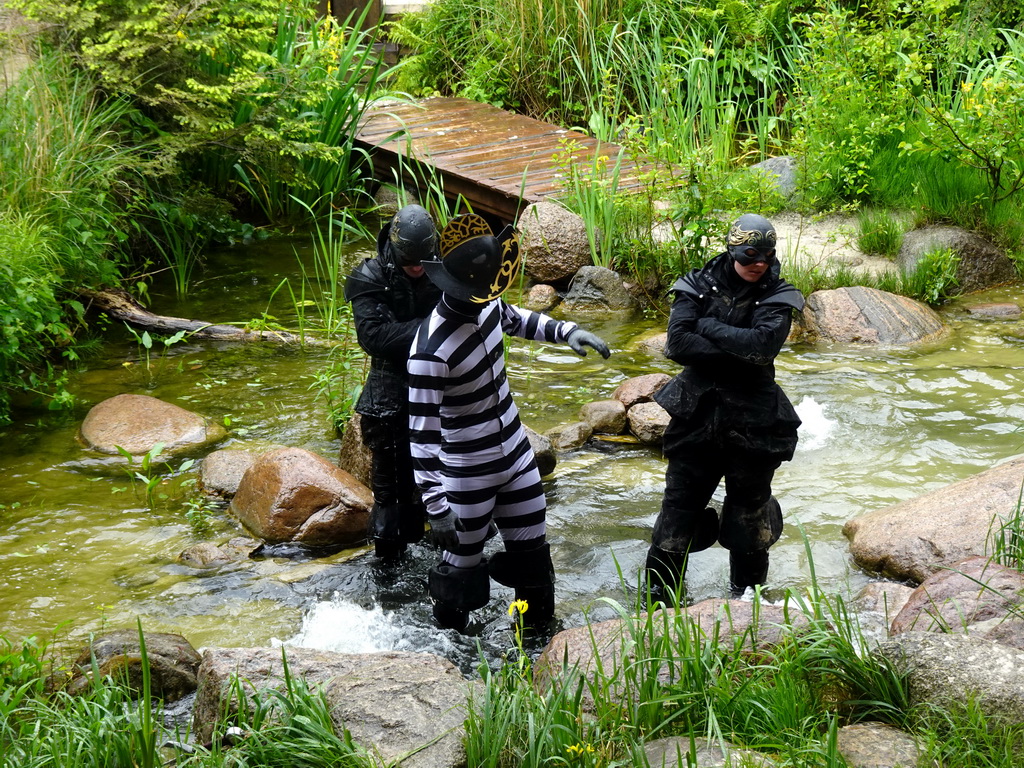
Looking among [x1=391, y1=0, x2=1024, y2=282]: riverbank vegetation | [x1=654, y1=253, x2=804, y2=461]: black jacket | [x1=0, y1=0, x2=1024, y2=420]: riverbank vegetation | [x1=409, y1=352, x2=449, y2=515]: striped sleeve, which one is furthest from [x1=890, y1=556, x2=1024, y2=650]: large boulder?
[x1=391, y1=0, x2=1024, y2=282]: riverbank vegetation

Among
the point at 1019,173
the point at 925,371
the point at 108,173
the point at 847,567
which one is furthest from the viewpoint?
the point at 1019,173

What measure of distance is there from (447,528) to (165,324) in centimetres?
453

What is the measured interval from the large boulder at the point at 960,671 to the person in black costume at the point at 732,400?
1.01m

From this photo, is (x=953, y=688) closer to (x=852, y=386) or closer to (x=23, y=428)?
(x=852, y=386)

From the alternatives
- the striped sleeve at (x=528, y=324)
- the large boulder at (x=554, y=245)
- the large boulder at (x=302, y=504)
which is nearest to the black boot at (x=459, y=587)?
the striped sleeve at (x=528, y=324)

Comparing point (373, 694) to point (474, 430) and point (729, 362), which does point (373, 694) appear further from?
point (729, 362)

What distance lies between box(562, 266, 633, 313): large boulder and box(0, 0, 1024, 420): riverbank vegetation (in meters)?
0.26

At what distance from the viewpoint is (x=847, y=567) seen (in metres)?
4.84

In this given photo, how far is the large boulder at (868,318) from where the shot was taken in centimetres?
754

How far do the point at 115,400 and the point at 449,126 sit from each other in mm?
6419

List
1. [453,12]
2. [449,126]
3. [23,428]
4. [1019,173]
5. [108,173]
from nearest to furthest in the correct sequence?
[23,428] < [108,173] < [1019,173] < [449,126] < [453,12]

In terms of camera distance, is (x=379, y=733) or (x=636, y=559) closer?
(x=379, y=733)

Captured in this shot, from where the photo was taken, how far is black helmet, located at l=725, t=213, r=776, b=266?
12.8 ft

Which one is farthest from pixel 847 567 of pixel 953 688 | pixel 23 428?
pixel 23 428
